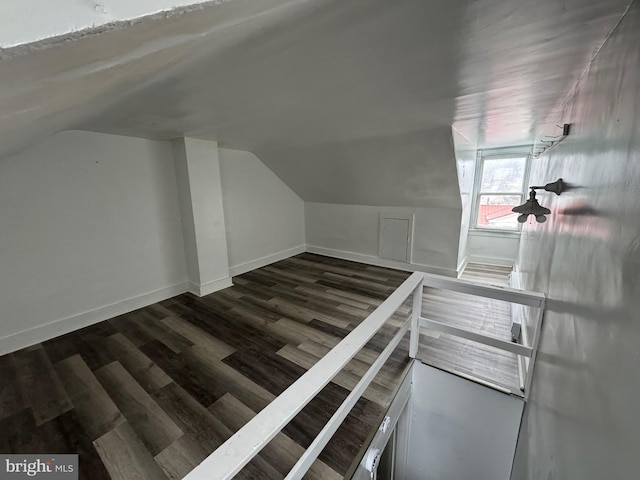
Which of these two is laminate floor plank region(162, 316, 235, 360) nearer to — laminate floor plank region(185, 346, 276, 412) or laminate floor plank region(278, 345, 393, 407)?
laminate floor plank region(185, 346, 276, 412)

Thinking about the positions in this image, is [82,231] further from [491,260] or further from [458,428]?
[491,260]

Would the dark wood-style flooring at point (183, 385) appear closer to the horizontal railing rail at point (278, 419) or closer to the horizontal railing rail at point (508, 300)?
the horizontal railing rail at point (278, 419)

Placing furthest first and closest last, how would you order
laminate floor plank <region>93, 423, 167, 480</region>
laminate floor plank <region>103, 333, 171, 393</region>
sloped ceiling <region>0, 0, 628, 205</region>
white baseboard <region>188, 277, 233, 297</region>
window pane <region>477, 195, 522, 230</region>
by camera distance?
window pane <region>477, 195, 522, 230</region> < white baseboard <region>188, 277, 233, 297</region> < laminate floor plank <region>103, 333, 171, 393</region> < laminate floor plank <region>93, 423, 167, 480</region> < sloped ceiling <region>0, 0, 628, 205</region>

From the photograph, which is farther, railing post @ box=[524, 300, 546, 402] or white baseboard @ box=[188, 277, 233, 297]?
white baseboard @ box=[188, 277, 233, 297]

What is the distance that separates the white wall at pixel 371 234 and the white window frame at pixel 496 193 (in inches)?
56.1

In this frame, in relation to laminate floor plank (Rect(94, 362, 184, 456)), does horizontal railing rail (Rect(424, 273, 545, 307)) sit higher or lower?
higher

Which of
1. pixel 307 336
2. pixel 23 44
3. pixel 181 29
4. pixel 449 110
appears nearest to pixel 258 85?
pixel 181 29

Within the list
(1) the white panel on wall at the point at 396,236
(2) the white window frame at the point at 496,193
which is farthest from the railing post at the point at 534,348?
(2) the white window frame at the point at 496,193

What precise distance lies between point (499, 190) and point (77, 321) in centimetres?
616

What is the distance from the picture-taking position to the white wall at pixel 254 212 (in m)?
3.76

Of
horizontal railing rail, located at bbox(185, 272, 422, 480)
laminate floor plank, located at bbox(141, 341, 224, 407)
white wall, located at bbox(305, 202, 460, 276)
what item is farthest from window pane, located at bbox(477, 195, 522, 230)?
laminate floor plank, located at bbox(141, 341, 224, 407)

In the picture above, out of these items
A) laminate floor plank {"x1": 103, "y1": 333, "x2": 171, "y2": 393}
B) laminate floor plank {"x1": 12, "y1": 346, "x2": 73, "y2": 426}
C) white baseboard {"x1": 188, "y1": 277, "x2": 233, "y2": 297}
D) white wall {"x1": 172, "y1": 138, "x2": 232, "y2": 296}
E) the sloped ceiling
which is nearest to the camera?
the sloped ceiling

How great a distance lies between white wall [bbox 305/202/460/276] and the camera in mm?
3707

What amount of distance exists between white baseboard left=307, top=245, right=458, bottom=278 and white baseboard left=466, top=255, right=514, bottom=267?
3.86 ft
